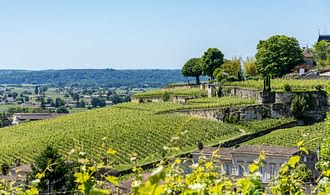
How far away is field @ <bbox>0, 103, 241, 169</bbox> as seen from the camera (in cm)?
4512

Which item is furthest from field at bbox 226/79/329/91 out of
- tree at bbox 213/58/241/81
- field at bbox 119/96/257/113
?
tree at bbox 213/58/241/81

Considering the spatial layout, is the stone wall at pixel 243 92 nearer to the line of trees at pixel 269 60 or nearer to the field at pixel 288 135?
the line of trees at pixel 269 60

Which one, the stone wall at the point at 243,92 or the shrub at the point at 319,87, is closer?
the shrub at the point at 319,87

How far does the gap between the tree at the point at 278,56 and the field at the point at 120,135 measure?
8.89 metres

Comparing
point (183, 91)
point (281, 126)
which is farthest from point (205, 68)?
point (281, 126)

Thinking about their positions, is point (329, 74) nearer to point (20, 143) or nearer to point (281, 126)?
point (281, 126)

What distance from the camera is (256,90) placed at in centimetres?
5175

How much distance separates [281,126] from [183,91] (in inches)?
758

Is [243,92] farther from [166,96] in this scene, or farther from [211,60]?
[211,60]

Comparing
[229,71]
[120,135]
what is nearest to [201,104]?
[120,135]

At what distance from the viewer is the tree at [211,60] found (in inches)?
2884

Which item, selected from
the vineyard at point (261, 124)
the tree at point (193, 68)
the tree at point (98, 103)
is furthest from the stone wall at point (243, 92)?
the tree at point (98, 103)

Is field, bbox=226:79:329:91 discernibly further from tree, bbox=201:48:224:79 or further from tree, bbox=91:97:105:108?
tree, bbox=91:97:105:108

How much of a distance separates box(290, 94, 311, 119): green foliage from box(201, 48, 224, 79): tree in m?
25.4
